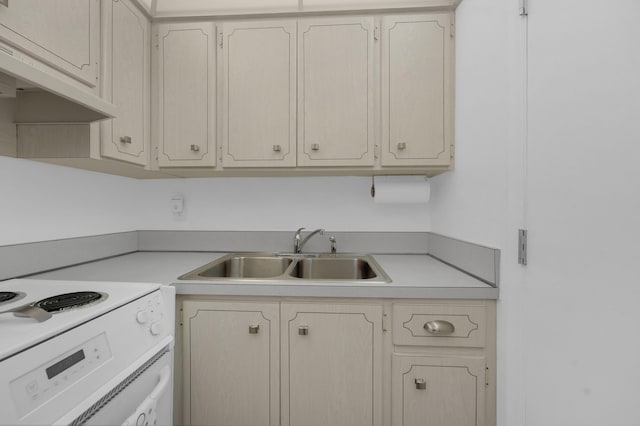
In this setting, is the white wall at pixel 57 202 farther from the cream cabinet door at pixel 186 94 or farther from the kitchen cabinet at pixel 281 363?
the kitchen cabinet at pixel 281 363

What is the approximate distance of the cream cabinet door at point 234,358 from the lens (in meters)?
1.11

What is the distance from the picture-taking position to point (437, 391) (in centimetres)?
107

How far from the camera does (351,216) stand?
1.79 metres

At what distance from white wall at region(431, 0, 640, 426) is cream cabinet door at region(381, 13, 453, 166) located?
27cm

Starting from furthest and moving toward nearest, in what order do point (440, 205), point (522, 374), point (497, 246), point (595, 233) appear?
point (440, 205), point (497, 246), point (522, 374), point (595, 233)

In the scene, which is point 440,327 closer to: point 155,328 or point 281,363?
point 281,363

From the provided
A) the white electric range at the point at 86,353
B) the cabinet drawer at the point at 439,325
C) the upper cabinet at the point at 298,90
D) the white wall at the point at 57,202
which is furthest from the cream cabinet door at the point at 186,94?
the cabinet drawer at the point at 439,325

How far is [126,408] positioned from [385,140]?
Answer: 1446 mm

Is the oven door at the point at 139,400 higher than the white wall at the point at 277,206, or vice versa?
the white wall at the point at 277,206

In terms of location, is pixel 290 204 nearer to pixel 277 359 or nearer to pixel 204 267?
pixel 204 267

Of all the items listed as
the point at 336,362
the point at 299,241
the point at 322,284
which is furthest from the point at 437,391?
the point at 299,241

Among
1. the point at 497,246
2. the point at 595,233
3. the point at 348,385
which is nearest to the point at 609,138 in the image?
the point at 595,233

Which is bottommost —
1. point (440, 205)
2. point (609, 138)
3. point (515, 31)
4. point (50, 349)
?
point (50, 349)

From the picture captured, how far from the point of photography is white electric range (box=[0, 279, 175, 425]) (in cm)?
53
